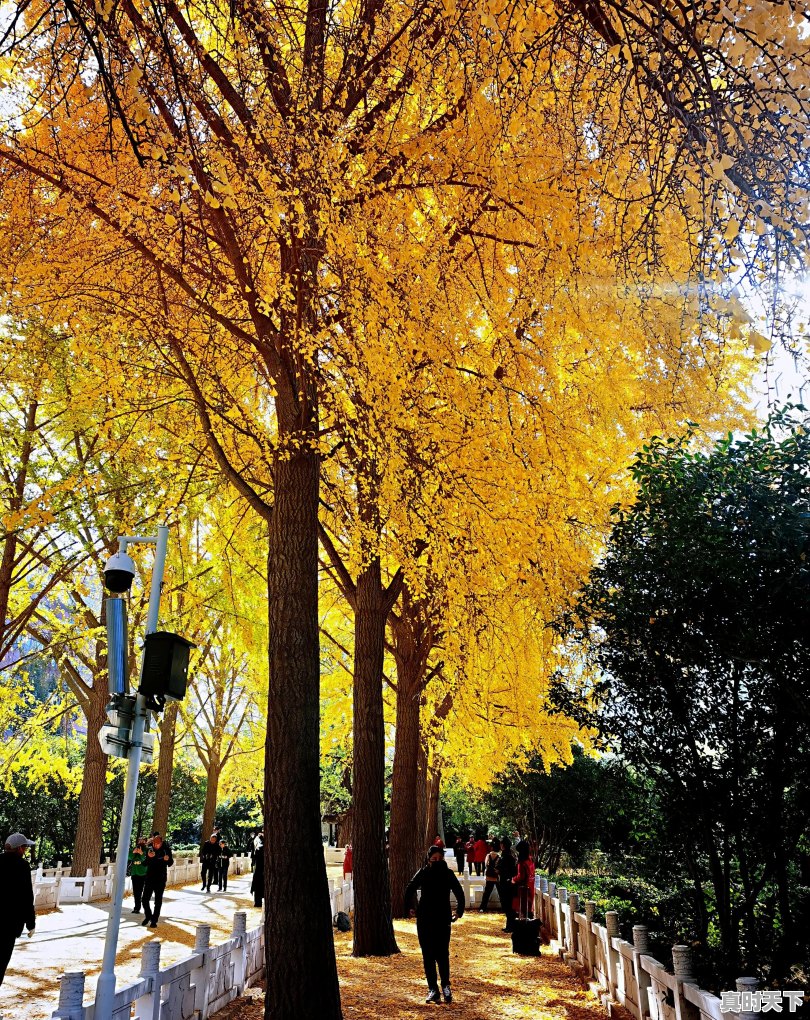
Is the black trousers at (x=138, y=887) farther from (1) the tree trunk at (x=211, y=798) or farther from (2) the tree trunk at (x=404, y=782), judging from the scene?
(1) the tree trunk at (x=211, y=798)

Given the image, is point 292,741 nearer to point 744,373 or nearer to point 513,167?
point 513,167

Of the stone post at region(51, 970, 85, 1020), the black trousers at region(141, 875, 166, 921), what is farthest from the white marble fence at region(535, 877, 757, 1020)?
the black trousers at region(141, 875, 166, 921)

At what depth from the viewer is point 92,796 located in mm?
21172

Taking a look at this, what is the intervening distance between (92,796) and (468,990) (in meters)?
13.4

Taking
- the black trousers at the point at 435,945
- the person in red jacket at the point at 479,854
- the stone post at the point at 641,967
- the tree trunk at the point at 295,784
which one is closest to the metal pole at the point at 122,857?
the tree trunk at the point at 295,784

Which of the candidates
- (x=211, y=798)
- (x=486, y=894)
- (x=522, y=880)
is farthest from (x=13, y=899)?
(x=211, y=798)

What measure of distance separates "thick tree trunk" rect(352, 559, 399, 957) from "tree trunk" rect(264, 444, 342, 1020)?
4.45 metres

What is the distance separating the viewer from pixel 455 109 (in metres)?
7.92

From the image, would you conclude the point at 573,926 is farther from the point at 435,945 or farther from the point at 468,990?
the point at 435,945

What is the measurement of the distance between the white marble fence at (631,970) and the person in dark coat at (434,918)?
1.72m

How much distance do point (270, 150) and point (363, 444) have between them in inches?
147

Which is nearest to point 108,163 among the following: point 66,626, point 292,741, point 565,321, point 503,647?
point 565,321

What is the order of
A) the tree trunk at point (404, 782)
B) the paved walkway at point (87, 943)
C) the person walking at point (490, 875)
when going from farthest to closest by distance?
1. the person walking at point (490, 875)
2. the tree trunk at point (404, 782)
3. the paved walkway at point (87, 943)

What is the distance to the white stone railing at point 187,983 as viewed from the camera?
568cm
